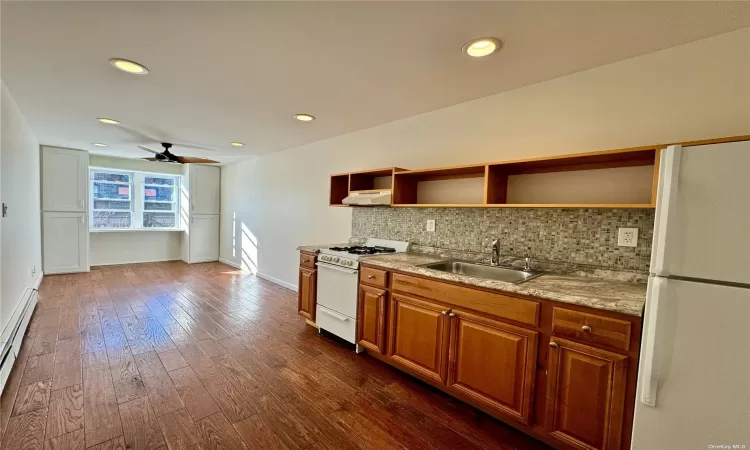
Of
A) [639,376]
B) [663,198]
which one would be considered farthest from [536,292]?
[663,198]

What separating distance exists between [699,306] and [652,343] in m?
0.21

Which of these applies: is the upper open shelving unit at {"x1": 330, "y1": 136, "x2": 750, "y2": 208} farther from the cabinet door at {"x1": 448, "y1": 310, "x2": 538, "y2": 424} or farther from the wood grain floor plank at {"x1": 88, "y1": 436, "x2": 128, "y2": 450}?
the wood grain floor plank at {"x1": 88, "y1": 436, "x2": 128, "y2": 450}

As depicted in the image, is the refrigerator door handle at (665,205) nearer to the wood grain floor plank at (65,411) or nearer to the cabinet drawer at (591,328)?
the cabinet drawer at (591,328)

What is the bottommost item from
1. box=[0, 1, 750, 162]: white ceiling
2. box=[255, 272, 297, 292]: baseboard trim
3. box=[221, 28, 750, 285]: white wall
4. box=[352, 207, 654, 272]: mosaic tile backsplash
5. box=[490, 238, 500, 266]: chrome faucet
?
box=[255, 272, 297, 292]: baseboard trim

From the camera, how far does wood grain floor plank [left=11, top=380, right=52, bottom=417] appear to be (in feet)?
6.05

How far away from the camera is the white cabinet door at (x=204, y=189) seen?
21.8ft

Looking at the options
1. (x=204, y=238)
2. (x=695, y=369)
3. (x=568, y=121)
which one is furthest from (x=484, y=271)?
(x=204, y=238)

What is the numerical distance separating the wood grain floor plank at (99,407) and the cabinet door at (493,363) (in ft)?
6.53

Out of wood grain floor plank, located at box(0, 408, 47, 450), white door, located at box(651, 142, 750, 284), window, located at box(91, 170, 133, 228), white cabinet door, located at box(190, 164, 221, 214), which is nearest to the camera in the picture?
white door, located at box(651, 142, 750, 284)

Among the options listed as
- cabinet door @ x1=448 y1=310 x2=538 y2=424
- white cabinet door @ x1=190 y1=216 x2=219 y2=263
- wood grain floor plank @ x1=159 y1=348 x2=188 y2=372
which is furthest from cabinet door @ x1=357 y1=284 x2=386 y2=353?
white cabinet door @ x1=190 y1=216 x2=219 y2=263

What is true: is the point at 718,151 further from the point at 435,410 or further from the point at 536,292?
the point at 435,410

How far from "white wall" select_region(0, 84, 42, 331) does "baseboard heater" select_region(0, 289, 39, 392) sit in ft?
0.22

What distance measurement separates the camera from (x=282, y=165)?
4.92 metres

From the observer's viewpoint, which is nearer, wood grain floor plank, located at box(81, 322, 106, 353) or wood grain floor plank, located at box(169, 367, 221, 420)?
wood grain floor plank, located at box(169, 367, 221, 420)
